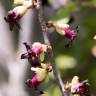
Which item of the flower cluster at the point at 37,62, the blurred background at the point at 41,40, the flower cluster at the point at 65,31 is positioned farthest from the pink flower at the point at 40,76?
the blurred background at the point at 41,40

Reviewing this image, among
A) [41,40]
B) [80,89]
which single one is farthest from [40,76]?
[41,40]

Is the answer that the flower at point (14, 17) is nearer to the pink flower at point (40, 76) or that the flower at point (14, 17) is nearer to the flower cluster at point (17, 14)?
the flower cluster at point (17, 14)

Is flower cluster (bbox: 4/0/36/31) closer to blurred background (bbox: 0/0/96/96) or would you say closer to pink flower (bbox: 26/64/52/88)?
pink flower (bbox: 26/64/52/88)

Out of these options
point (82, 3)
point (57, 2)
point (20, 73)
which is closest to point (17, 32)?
point (20, 73)

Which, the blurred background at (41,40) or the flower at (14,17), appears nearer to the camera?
the flower at (14,17)

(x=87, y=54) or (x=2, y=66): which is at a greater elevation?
(x=87, y=54)

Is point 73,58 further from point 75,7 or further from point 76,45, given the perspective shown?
point 75,7

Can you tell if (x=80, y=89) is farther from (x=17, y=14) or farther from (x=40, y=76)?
(x=17, y=14)
